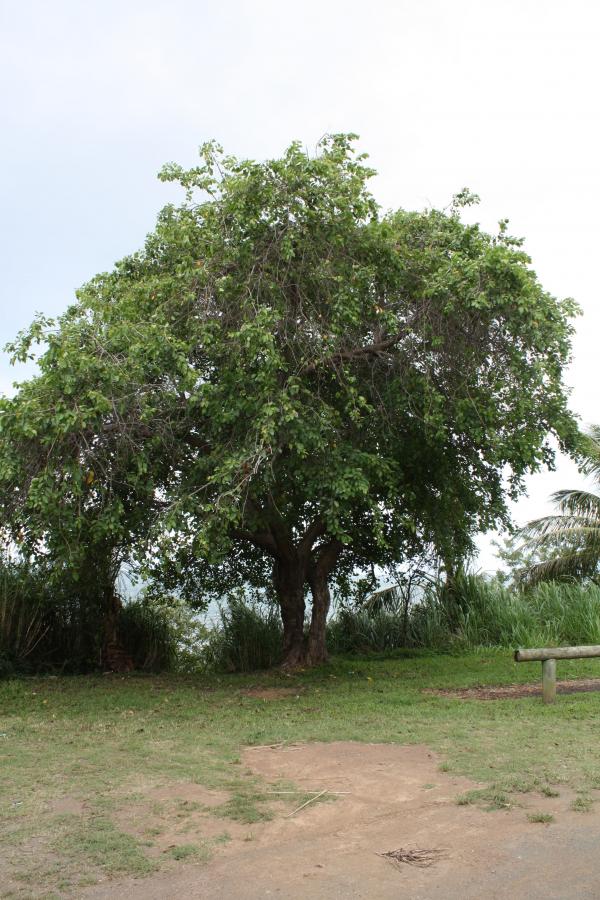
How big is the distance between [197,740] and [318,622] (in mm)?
6096

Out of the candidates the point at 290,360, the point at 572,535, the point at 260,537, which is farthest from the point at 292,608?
the point at 572,535

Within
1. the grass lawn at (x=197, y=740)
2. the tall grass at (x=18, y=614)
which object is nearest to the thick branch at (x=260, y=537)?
the grass lawn at (x=197, y=740)

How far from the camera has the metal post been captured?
938cm

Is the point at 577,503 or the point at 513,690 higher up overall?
the point at 577,503

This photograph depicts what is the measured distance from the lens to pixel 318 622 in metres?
14.0

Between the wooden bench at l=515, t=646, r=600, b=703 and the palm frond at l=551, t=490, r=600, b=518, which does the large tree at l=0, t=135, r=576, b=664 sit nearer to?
the wooden bench at l=515, t=646, r=600, b=703

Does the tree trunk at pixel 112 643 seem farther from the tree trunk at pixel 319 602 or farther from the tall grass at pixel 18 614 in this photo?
the tree trunk at pixel 319 602

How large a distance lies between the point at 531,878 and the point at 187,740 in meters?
4.39

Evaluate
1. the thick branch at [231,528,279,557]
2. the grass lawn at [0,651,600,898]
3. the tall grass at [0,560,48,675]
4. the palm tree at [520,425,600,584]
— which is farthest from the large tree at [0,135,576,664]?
the palm tree at [520,425,600,584]

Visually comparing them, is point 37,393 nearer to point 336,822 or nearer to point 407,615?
point 336,822

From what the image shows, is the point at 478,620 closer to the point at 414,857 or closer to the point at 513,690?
the point at 513,690

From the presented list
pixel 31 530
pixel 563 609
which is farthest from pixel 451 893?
pixel 563 609

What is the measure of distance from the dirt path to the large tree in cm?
395

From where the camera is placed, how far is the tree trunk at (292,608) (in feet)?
45.0
